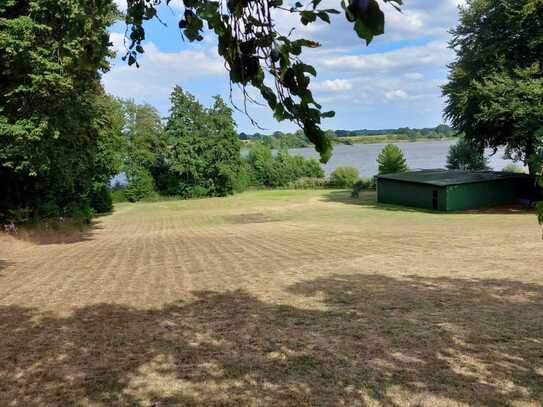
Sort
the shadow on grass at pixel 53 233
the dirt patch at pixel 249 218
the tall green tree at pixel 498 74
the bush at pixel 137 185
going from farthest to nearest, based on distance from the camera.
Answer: the bush at pixel 137 185 < the dirt patch at pixel 249 218 < the tall green tree at pixel 498 74 < the shadow on grass at pixel 53 233

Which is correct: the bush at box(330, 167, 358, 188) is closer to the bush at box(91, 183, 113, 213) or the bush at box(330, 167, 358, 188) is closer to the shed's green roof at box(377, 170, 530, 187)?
the shed's green roof at box(377, 170, 530, 187)

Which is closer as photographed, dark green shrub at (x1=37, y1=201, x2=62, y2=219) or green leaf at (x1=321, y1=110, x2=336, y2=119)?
green leaf at (x1=321, y1=110, x2=336, y2=119)

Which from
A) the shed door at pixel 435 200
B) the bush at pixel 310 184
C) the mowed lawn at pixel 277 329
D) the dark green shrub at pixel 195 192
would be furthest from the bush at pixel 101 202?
the shed door at pixel 435 200

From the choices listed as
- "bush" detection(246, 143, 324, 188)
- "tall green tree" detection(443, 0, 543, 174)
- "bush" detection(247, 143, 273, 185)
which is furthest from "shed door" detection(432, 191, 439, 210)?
"bush" detection(247, 143, 273, 185)

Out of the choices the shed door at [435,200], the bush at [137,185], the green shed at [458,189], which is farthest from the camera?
the bush at [137,185]

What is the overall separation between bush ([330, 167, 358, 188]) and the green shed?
79.7 feet

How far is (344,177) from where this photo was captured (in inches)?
2667

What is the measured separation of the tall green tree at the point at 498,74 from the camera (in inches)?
1200

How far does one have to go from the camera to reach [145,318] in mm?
8109

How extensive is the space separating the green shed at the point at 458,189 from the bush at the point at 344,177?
24284mm

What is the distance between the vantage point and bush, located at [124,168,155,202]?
61.3m

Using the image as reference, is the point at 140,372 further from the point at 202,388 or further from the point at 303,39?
the point at 303,39

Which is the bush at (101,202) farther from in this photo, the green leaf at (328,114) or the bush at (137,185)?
the green leaf at (328,114)

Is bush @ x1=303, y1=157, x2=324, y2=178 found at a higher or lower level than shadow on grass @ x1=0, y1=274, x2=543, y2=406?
higher
